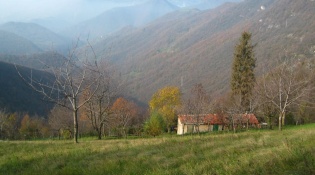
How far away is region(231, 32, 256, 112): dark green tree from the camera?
162 ft

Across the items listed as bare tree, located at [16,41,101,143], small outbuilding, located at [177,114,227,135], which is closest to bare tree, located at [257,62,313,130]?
small outbuilding, located at [177,114,227,135]

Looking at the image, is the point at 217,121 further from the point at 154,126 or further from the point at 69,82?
the point at 69,82

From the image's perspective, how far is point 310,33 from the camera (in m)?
166

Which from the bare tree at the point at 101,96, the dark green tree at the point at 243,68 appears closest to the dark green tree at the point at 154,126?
the dark green tree at the point at 243,68

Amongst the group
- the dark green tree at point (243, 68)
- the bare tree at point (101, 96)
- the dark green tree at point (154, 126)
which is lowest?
the dark green tree at point (154, 126)

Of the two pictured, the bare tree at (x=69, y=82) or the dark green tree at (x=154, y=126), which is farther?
the dark green tree at (x=154, y=126)

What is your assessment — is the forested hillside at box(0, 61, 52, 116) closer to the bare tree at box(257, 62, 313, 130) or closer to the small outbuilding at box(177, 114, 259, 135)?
the small outbuilding at box(177, 114, 259, 135)

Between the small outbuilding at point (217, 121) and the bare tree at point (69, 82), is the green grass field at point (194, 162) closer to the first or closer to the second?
the bare tree at point (69, 82)

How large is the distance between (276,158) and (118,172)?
363 centimetres

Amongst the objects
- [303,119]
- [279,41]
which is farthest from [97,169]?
[279,41]

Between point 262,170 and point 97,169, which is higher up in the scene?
point 262,170

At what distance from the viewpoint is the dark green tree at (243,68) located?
49422mm

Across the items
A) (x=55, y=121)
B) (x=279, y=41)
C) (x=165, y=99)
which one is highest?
(x=279, y=41)

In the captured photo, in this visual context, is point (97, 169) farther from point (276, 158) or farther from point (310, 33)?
point (310, 33)
